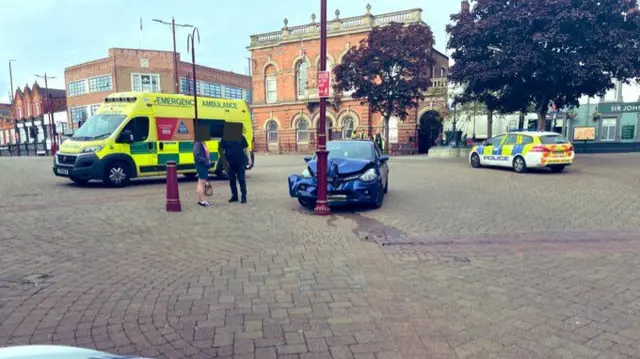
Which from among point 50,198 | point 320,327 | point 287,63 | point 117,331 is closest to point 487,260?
point 320,327

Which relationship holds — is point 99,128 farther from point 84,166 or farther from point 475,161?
point 475,161

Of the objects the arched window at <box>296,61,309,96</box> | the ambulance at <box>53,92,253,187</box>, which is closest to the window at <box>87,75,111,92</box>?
the arched window at <box>296,61,309,96</box>

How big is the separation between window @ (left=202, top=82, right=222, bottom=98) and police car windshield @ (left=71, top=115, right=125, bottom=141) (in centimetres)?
4016

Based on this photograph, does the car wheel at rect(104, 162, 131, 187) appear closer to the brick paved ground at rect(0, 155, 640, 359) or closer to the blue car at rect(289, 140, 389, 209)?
the brick paved ground at rect(0, 155, 640, 359)

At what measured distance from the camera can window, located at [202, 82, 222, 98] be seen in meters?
51.5

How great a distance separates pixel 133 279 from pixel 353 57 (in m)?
25.8

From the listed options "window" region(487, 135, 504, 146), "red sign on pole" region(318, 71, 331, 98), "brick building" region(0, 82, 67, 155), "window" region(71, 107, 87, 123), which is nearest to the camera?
"red sign on pole" region(318, 71, 331, 98)

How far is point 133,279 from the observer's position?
4.34 meters

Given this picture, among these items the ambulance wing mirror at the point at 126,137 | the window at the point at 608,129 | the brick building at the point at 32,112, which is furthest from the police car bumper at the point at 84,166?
the brick building at the point at 32,112

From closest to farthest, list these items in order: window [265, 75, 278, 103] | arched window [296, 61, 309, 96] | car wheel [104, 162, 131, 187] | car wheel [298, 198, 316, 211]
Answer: car wheel [298, 198, 316, 211], car wheel [104, 162, 131, 187], arched window [296, 61, 309, 96], window [265, 75, 278, 103]

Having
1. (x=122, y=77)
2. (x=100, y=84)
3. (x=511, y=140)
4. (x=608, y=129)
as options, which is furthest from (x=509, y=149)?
(x=100, y=84)

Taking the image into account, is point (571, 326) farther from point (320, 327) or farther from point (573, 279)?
point (320, 327)

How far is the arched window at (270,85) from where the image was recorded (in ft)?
133

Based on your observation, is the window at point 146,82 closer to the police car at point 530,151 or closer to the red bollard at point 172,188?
the police car at point 530,151
